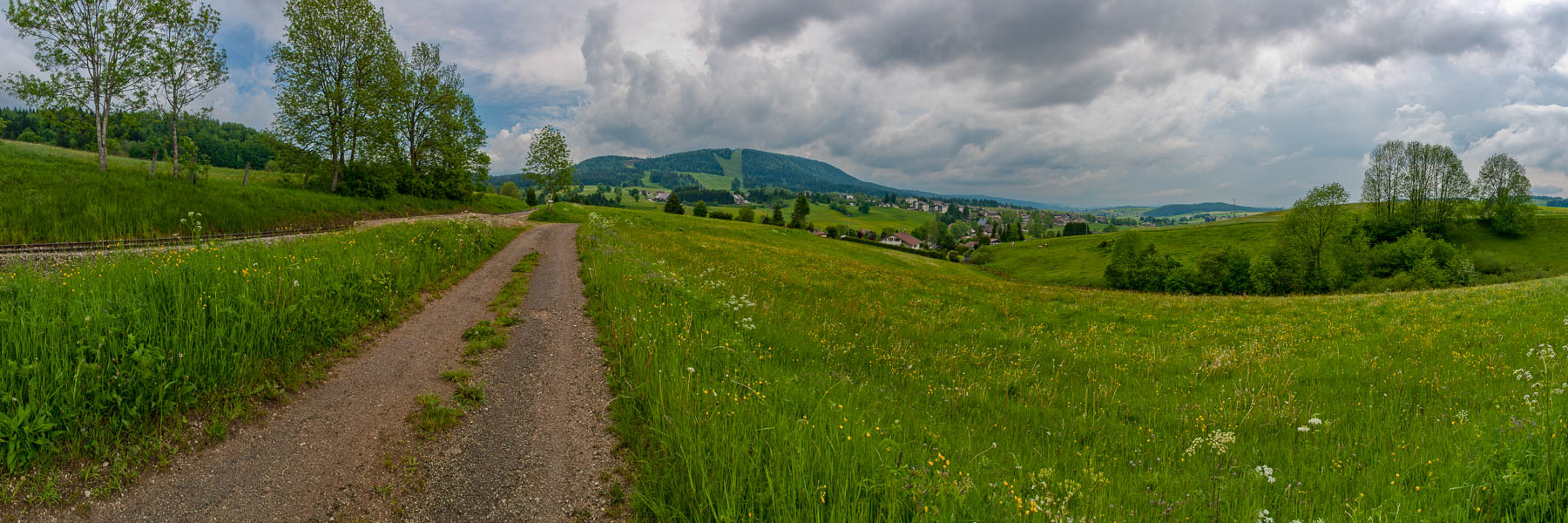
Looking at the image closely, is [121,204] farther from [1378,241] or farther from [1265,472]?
[1378,241]

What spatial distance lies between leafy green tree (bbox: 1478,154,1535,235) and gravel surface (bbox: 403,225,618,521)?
148 metres

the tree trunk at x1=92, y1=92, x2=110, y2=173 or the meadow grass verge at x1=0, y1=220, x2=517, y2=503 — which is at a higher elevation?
the tree trunk at x1=92, y1=92, x2=110, y2=173

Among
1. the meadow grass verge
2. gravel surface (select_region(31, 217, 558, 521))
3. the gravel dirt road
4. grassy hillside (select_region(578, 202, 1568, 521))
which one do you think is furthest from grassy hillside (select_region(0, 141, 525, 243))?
the gravel dirt road

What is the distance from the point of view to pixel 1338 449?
19.1 feet

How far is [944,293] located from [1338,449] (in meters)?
13.0

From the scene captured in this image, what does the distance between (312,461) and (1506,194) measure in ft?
513

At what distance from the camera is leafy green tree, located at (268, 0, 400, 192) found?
34531 millimetres

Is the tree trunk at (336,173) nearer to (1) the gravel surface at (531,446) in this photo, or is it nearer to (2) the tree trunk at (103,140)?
Result: (2) the tree trunk at (103,140)

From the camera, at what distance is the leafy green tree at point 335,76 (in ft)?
113

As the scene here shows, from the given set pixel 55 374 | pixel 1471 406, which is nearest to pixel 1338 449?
pixel 1471 406

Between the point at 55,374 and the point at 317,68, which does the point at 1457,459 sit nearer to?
the point at 55,374

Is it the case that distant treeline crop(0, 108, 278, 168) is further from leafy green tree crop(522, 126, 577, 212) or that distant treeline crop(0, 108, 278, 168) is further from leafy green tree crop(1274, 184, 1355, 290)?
leafy green tree crop(1274, 184, 1355, 290)

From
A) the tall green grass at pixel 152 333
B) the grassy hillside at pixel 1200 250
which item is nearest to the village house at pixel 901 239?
the grassy hillside at pixel 1200 250

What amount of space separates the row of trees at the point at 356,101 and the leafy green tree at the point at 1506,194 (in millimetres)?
159476
